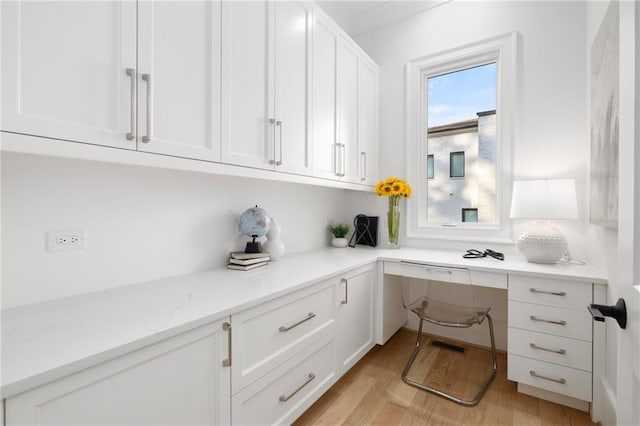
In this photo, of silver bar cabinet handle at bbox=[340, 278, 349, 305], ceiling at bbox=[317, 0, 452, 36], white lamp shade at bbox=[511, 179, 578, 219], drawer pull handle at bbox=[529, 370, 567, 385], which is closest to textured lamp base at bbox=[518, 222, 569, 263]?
white lamp shade at bbox=[511, 179, 578, 219]

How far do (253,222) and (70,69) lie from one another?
103cm

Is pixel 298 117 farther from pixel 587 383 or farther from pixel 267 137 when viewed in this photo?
pixel 587 383

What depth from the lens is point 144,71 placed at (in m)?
1.07

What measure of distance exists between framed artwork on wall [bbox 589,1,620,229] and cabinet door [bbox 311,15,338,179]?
1470 millimetres

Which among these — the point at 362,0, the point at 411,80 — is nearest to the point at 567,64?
the point at 411,80

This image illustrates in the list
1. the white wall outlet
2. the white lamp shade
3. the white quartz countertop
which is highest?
the white lamp shade

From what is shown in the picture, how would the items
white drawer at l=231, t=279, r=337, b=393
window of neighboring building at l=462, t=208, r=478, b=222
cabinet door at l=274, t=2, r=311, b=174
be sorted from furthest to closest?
window of neighboring building at l=462, t=208, r=478, b=222 < cabinet door at l=274, t=2, r=311, b=174 < white drawer at l=231, t=279, r=337, b=393

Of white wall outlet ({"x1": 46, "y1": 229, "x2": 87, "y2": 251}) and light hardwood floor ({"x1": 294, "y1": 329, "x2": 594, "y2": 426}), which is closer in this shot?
white wall outlet ({"x1": 46, "y1": 229, "x2": 87, "y2": 251})

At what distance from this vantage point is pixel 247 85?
1474mm

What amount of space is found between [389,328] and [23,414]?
7.05ft

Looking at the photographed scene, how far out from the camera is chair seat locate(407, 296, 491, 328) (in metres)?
1.83

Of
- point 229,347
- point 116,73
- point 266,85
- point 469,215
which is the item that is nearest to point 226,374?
point 229,347

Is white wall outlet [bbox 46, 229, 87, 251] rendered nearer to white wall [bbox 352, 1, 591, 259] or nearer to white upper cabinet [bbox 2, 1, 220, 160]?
white upper cabinet [bbox 2, 1, 220, 160]

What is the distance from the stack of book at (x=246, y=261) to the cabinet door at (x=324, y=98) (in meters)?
0.67
